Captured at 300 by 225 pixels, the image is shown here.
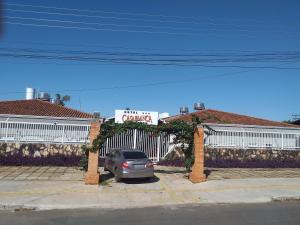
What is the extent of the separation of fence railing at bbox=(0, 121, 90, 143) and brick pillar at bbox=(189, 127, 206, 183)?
788 centimetres

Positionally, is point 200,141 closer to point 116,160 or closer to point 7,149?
point 116,160

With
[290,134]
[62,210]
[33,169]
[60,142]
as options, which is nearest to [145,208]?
[62,210]

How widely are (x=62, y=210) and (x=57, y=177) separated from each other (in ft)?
20.8

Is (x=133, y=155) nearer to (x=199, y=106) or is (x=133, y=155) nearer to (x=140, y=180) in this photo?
(x=140, y=180)

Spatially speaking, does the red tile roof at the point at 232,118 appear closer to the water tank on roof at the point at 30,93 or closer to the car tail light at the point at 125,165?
the car tail light at the point at 125,165

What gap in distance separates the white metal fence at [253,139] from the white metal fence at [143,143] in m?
2.77

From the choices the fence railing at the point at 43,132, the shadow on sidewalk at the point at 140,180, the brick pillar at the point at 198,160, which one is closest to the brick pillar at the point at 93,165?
the shadow on sidewalk at the point at 140,180

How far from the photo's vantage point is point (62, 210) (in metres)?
12.8

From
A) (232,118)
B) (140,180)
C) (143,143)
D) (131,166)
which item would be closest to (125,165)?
(131,166)

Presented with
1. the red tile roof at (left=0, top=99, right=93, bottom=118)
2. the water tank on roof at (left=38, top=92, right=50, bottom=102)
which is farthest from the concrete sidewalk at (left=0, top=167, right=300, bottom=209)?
the water tank on roof at (left=38, top=92, right=50, bottom=102)

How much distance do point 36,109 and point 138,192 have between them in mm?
18707

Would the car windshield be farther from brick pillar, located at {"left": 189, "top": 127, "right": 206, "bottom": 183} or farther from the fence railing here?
the fence railing

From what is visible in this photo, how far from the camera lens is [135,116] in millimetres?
24219

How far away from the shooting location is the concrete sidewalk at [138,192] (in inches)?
542
